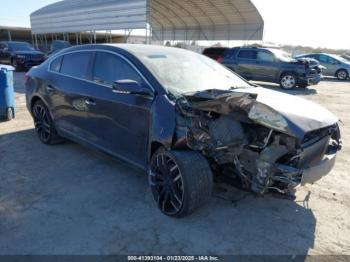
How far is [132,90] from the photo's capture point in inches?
134

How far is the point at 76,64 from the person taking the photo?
474 cm

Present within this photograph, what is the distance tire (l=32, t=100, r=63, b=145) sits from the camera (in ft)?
17.5

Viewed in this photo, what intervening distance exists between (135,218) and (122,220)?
14 cm

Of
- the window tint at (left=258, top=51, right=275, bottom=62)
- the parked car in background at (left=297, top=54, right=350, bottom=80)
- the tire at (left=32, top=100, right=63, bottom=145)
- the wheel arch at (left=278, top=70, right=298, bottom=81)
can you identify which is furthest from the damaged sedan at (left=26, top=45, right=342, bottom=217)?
the parked car in background at (left=297, top=54, right=350, bottom=80)

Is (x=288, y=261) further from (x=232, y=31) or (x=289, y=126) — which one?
(x=232, y=31)

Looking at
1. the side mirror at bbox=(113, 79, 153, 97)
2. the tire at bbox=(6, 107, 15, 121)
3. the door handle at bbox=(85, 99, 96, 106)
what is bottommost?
the tire at bbox=(6, 107, 15, 121)

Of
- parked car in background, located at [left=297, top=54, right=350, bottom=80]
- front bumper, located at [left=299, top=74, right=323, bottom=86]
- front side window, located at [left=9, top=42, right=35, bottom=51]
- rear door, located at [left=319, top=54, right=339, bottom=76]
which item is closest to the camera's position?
front bumper, located at [left=299, top=74, right=323, bottom=86]

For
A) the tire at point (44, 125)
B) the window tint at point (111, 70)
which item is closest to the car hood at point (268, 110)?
the window tint at point (111, 70)

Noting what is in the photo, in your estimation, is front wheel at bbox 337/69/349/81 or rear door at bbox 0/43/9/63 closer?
rear door at bbox 0/43/9/63

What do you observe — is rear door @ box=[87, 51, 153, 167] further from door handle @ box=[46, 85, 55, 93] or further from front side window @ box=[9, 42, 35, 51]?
front side window @ box=[9, 42, 35, 51]

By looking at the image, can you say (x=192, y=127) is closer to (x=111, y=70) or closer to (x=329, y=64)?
(x=111, y=70)

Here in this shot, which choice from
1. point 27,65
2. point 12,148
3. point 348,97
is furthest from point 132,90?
point 27,65

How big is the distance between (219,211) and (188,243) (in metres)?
0.68

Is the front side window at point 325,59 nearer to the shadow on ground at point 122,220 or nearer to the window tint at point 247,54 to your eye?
the window tint at point 247,54
